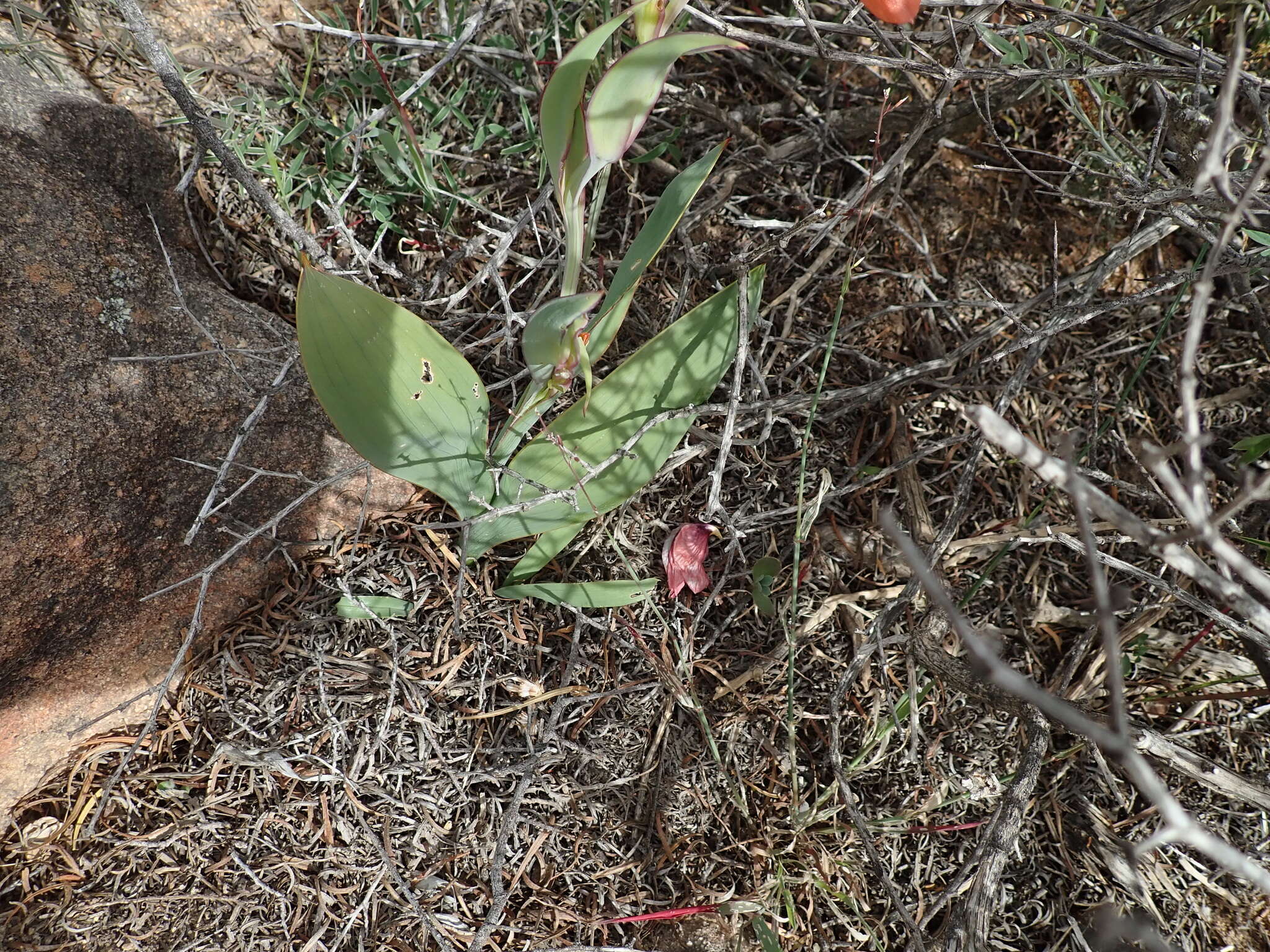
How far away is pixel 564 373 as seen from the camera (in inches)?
36.7

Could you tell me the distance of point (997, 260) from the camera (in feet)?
4.24

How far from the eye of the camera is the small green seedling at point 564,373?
2.47 feet

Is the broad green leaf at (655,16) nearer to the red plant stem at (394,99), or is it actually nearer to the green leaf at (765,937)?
the red plant stem at (394,99)

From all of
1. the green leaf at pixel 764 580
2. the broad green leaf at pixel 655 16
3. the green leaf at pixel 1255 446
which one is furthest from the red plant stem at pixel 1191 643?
the broad green leaf at pixel 655 16

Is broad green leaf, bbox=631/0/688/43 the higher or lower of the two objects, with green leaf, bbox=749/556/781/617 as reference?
higher

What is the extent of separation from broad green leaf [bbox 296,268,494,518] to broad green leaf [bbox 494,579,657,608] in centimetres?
14

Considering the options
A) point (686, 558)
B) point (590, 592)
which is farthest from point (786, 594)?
point (590, 592)

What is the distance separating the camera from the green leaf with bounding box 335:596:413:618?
110 centimetres

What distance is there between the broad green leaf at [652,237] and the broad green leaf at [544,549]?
0.27m

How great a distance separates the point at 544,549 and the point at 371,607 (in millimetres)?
247

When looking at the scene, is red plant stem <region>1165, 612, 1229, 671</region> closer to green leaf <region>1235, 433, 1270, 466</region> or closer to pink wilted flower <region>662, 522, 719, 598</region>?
green leaf <region>1235, 433, 1270, 466</region>

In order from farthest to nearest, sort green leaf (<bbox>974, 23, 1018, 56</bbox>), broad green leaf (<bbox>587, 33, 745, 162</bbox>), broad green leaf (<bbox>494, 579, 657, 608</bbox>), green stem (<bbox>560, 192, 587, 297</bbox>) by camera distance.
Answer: broad green leaf (<bbox>494, 579, 657, 608</bbox>) → green leaf (<bbox>974, 23, 1018, 56</bbox>) → green stem (<bbox>560, 192, 587, 297</bbox>) → broad green leaf (<bbox>587, 33, 745, 162</bbox>)

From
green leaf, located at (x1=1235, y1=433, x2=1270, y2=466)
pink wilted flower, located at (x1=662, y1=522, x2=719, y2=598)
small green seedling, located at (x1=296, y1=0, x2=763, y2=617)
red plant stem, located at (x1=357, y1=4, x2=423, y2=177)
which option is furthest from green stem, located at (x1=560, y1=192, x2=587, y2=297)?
green leaf, located at (x1=1235, y1=433, x2=1270, y2=466)


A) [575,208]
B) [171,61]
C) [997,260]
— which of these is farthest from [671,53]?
[997,260]
